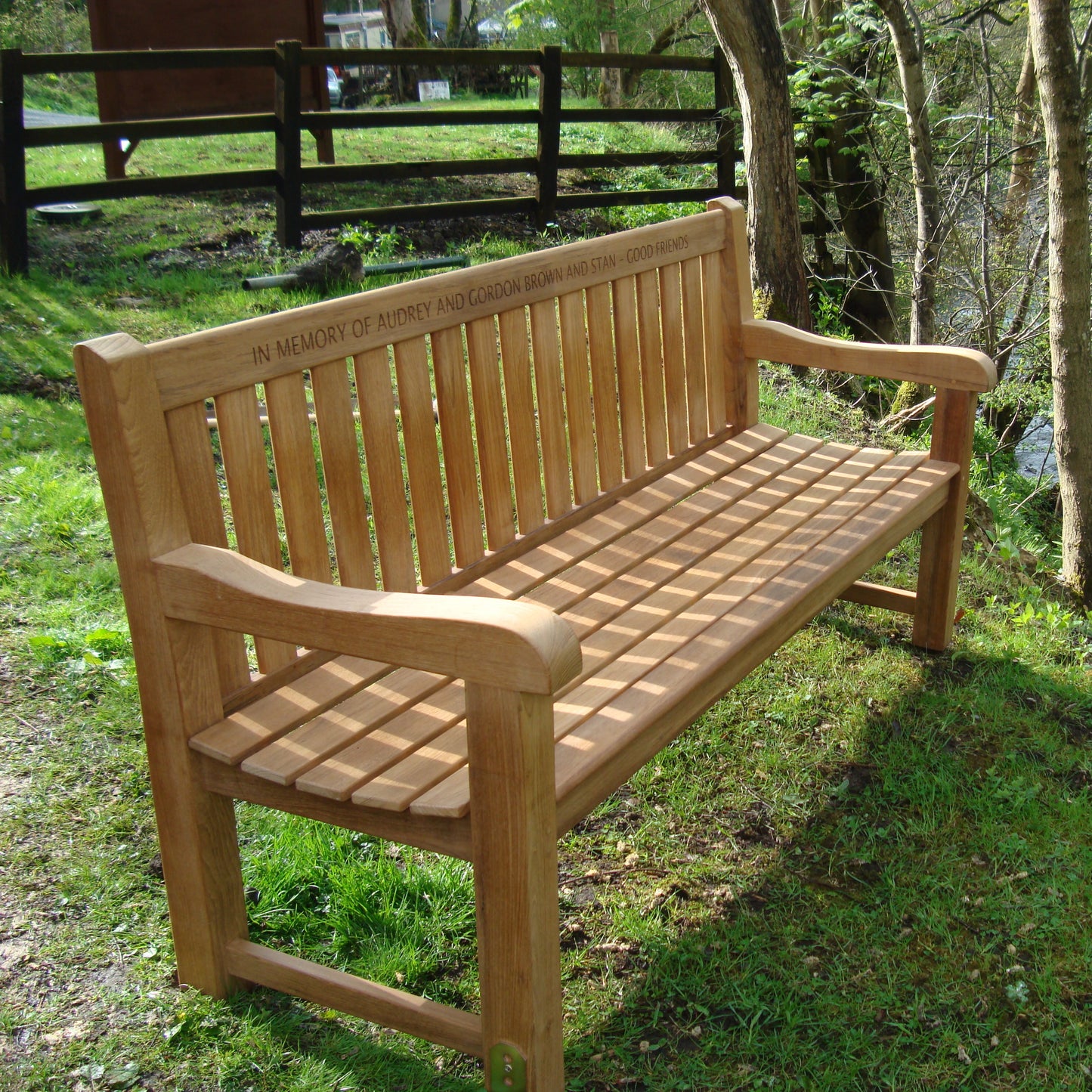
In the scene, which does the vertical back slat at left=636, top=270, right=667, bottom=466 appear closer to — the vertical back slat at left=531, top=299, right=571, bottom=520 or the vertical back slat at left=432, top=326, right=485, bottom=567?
the vertical back slat at left=531, top=299, right=571, bottom=520

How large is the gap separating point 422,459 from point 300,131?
668cm

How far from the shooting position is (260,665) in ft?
7.25

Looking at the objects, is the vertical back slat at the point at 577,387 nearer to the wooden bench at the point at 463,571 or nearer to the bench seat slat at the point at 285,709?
the wooden bench at the point at 463,571

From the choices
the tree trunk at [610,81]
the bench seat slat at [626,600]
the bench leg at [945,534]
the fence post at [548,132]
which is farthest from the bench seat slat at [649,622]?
the tree trunk at [610,81]

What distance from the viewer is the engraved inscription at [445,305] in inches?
85.7

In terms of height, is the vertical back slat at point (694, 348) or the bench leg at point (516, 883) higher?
the vertical back slat at point (694, 348)

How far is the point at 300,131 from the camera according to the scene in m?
8.38

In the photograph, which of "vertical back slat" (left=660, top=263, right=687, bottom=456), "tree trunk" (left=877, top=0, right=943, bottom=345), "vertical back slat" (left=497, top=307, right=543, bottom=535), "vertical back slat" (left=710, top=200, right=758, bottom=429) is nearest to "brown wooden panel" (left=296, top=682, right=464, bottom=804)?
"vertical back slat" (left=497, top=307, right=543, bottom=535)

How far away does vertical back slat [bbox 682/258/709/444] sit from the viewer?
3389 mm

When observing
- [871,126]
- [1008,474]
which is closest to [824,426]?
[1008,474]

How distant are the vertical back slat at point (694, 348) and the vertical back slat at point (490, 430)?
88 centimetres

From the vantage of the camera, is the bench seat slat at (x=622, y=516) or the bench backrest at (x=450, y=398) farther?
the bench seat slat at (x=622, y=516)

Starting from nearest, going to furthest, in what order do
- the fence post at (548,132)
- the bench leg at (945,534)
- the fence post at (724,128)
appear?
the bench leg at (945,534) < the fence post at (548,132) < the fence post at (724,128)

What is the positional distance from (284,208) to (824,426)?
404 centimetres
